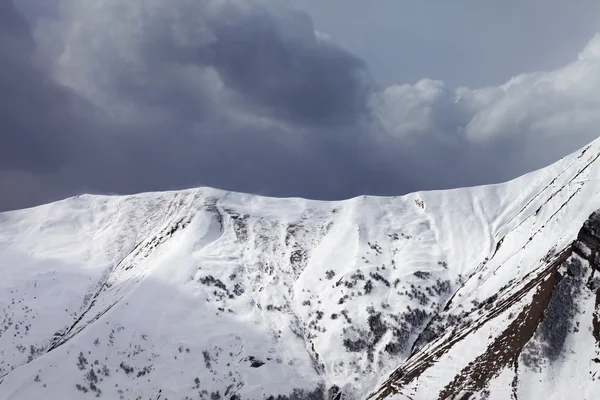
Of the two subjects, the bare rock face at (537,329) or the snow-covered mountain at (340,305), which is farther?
the snow-covered mountain at (340,305)

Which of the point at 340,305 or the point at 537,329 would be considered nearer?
the point at 537,329

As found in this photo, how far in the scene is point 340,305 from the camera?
Result: 492 feet

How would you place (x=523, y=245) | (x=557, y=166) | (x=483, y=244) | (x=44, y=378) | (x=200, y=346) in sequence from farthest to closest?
(x=557, y=166) → (x=483, y=244) → (x=523, y=245) → (x=200, y=346) → (x=44, y=378)

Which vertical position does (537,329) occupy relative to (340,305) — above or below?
below

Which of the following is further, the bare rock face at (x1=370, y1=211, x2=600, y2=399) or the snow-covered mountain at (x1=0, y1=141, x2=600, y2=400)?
the snow-covered mountain at (x1=0, y1=141, x2=600, y2=400)

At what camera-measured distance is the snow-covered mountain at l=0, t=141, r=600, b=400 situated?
365 ft

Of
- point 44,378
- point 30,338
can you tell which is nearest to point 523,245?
point 44,378

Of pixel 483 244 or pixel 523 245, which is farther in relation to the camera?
pixel 483 244

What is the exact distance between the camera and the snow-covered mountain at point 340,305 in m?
111

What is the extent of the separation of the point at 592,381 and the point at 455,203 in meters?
98.3

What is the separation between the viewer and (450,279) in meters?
154

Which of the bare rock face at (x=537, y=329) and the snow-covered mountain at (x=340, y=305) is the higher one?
the snow-covered mountain at (x=340, y=305)

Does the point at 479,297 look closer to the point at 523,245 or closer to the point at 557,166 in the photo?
the point at 523,245

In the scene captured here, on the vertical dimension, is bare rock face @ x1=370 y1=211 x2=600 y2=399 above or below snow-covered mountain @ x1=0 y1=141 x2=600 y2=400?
below
